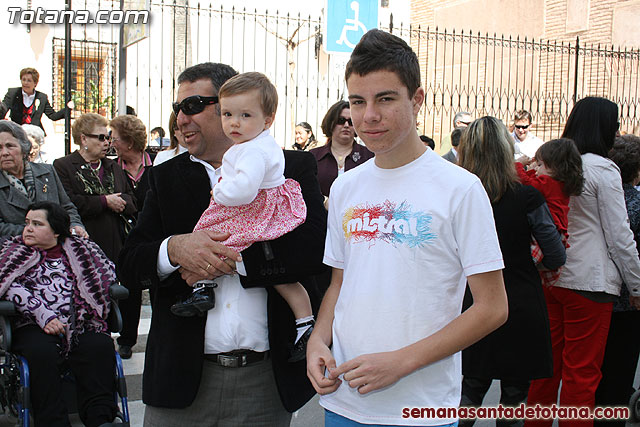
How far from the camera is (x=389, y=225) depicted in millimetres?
1927

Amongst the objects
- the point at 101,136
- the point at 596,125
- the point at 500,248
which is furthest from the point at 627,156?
the point at 101,136

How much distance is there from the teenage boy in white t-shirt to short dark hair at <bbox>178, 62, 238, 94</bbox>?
2.36 feet

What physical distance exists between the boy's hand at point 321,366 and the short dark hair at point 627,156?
328 cm

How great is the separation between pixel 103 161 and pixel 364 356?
5.01 meters

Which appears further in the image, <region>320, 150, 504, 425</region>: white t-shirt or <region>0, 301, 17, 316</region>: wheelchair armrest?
<region>0, 301, 17, 316</region>: wheelchair armrest

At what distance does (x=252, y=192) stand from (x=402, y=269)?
734 millimetres

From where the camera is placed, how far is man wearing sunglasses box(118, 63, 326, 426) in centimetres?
233

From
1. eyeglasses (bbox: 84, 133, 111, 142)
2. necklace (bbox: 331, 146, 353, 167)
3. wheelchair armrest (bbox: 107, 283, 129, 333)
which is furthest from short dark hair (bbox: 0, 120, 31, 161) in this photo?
necklace (bbox: 331, 146, 353, 167)

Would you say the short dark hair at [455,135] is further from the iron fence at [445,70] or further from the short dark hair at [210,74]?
the iron fence at [445,70]

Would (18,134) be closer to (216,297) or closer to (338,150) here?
(338,150)

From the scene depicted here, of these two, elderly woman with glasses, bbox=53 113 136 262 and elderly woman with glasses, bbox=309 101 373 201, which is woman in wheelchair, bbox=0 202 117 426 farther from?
elderly woman with glasses, bbox=309 101 373 201

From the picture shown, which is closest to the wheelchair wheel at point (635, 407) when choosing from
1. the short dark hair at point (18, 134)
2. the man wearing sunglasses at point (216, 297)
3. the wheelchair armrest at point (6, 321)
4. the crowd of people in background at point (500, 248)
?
the crowd of people in background at point (500, 248)

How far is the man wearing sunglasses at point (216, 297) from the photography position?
233cm

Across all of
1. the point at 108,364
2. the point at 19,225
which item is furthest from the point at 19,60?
the point at 108,364
